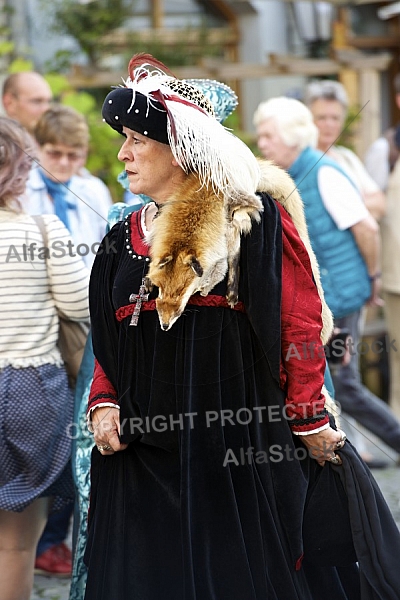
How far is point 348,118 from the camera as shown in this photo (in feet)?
32.0

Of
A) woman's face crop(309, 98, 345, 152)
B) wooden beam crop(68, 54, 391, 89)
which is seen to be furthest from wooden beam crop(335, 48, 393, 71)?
woman's face crop(309, 98, 345, 152)

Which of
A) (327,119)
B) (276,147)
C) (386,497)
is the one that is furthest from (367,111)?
(386,497)

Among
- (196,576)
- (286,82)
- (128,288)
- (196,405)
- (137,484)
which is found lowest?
(196,576)

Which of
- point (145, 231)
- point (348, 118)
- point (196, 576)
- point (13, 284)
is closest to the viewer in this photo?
point (196, 576)

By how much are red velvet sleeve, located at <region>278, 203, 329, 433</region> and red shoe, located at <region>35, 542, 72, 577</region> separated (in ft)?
6.55

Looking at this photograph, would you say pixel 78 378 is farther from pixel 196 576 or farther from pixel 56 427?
pixel 196 576

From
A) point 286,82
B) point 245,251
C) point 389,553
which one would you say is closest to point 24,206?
point 245,251

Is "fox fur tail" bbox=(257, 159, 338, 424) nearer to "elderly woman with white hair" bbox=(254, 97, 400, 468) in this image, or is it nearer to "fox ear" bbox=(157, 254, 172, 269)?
"fox ear" bbox=(157, 254, 172, 269)

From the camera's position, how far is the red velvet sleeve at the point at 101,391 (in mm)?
3277

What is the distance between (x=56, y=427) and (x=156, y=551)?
0.79 meters

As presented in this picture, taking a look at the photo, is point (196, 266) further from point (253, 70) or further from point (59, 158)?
point (253, 70)

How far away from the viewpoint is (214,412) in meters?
3.07

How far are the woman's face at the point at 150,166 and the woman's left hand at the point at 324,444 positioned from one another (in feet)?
2.75

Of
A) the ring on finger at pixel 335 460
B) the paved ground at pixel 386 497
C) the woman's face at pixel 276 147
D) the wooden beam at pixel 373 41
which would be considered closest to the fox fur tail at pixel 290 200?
the ring on finger at pixel 335 460
